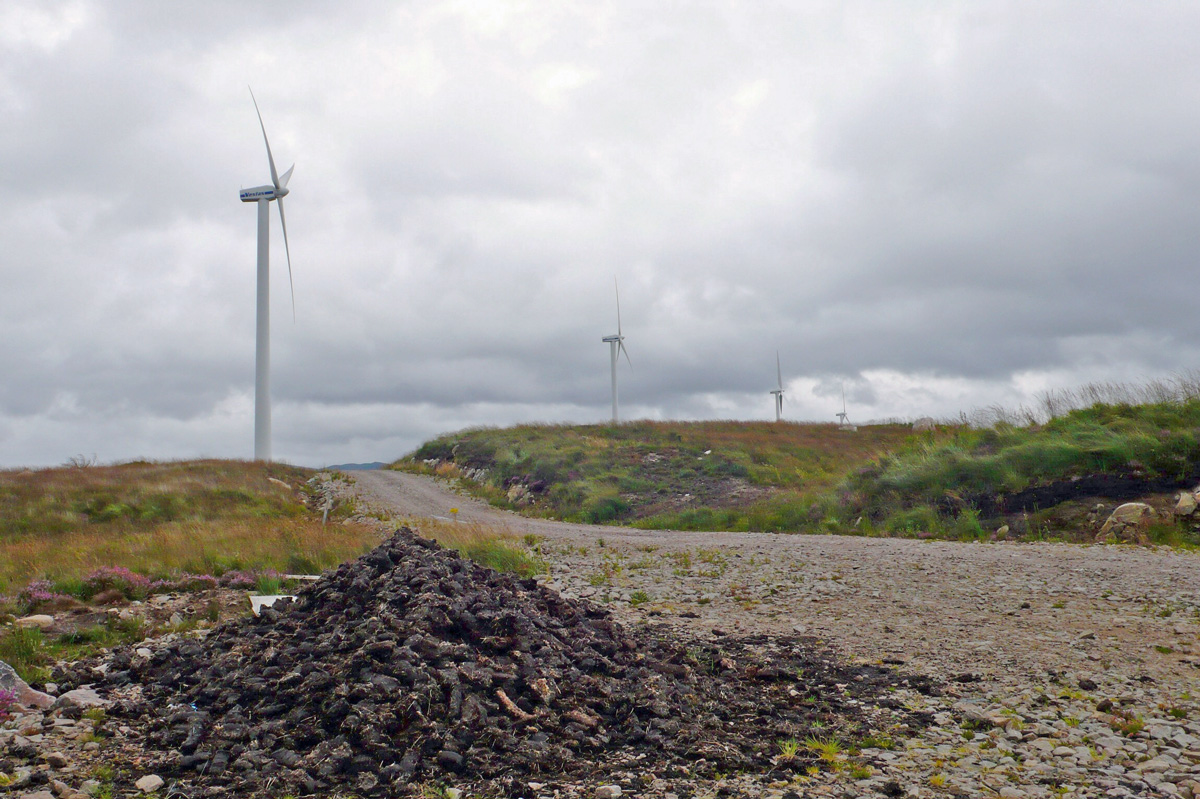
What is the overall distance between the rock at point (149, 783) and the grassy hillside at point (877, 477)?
61.6 ft

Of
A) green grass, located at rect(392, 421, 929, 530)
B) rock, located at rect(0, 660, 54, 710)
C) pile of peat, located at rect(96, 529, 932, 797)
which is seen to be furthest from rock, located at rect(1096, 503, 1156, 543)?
rock, located at rect(0, 660, 54, 710)

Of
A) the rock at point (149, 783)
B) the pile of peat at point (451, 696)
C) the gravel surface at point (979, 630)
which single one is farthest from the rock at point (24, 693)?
the gravel surface at point (979, 630)

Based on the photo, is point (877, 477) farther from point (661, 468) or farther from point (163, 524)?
point (163, 524)

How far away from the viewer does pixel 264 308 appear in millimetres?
39719

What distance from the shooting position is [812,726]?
7129 mm

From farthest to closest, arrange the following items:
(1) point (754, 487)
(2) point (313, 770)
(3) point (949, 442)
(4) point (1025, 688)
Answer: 1. (1) point (754, 487)
2. (3) point (949, 442)
3. (4) point (1025, 688)
4. (2) point (313, 770)

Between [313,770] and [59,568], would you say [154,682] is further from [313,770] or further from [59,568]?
[59,568]

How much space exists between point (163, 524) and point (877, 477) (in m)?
23.6

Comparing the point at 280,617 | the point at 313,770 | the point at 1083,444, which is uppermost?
the point at 1083,444

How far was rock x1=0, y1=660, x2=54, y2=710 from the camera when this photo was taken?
7895 millimetres

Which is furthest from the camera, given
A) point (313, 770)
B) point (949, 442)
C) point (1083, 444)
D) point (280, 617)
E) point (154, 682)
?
point (949, 442)

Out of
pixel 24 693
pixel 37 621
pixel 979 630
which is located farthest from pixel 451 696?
pixel 37 621

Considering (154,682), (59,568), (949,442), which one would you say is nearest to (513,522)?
(59,568)

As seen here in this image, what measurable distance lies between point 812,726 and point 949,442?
71.3 ft
